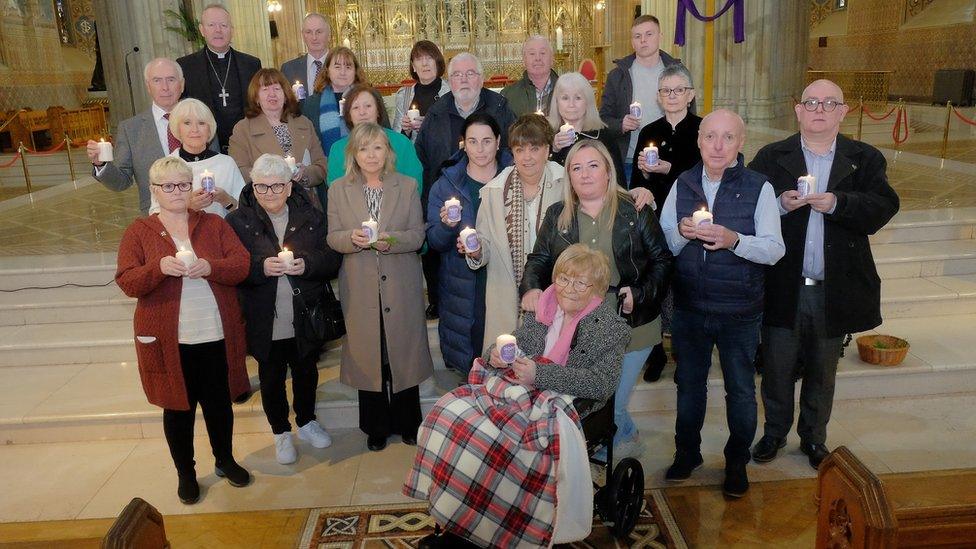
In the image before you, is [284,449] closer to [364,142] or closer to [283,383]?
[283,383]

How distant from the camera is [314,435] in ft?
15.3

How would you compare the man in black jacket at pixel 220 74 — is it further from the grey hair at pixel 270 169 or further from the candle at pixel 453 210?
the candle at pixel 453 210

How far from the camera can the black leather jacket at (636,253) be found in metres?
3.70

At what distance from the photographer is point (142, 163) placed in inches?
187

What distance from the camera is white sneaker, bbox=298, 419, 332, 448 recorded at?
467cm

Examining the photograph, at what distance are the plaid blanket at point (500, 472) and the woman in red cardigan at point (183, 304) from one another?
1.40m

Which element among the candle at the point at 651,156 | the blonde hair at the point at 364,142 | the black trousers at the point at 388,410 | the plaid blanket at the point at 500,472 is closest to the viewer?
the plaid blanket at the point at 500,472

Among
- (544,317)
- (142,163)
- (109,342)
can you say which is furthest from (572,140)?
(109,342)

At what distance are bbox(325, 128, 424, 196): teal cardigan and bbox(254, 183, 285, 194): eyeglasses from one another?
58 centimetres

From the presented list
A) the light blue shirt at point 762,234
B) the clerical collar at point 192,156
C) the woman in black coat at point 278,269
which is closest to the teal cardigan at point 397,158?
the woman in black coat at point 278,269

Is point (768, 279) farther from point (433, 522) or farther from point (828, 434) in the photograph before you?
point (433, 522)

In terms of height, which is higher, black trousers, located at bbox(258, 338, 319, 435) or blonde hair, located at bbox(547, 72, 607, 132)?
blonde hair, located at bbox(547, 72, 607, 132)

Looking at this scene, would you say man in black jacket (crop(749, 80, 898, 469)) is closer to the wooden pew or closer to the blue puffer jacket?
the blue puffer jacket

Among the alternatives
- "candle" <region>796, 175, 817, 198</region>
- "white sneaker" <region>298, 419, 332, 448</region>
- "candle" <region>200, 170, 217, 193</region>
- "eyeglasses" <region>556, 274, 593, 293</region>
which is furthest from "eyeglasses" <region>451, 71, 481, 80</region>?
"white sneaker" <region>298, 419, 332, 448</region>
